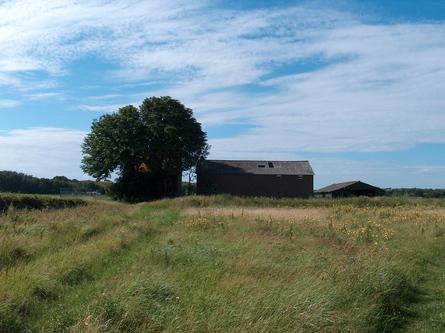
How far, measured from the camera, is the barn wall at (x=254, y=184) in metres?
71.9

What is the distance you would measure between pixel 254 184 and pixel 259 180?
916 mm

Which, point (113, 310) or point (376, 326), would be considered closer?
point (113, 310)

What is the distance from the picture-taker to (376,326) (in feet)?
25.7

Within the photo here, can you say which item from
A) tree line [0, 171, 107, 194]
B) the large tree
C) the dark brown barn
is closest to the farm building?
the dark brown barn

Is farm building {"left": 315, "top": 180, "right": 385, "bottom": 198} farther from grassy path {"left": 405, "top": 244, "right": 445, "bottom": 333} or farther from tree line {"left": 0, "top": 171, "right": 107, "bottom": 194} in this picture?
grassy path {"left": 405, "top": 244, "right": 445, "bottom": 333}

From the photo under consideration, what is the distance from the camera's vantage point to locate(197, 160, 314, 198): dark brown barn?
71.8 m

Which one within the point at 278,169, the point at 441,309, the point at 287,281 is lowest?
the point at 441,309

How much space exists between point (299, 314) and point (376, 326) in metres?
1.73

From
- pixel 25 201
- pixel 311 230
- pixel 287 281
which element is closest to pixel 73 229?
pixel 311 230

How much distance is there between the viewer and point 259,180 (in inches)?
2859

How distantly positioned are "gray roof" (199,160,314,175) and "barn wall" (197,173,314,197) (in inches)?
23.7

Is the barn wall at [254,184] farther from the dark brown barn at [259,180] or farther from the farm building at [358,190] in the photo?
the farm building at [358,190]

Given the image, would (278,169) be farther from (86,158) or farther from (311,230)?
(311,230)

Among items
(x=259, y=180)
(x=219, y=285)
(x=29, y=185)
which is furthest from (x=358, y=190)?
(x=219, y=285)
